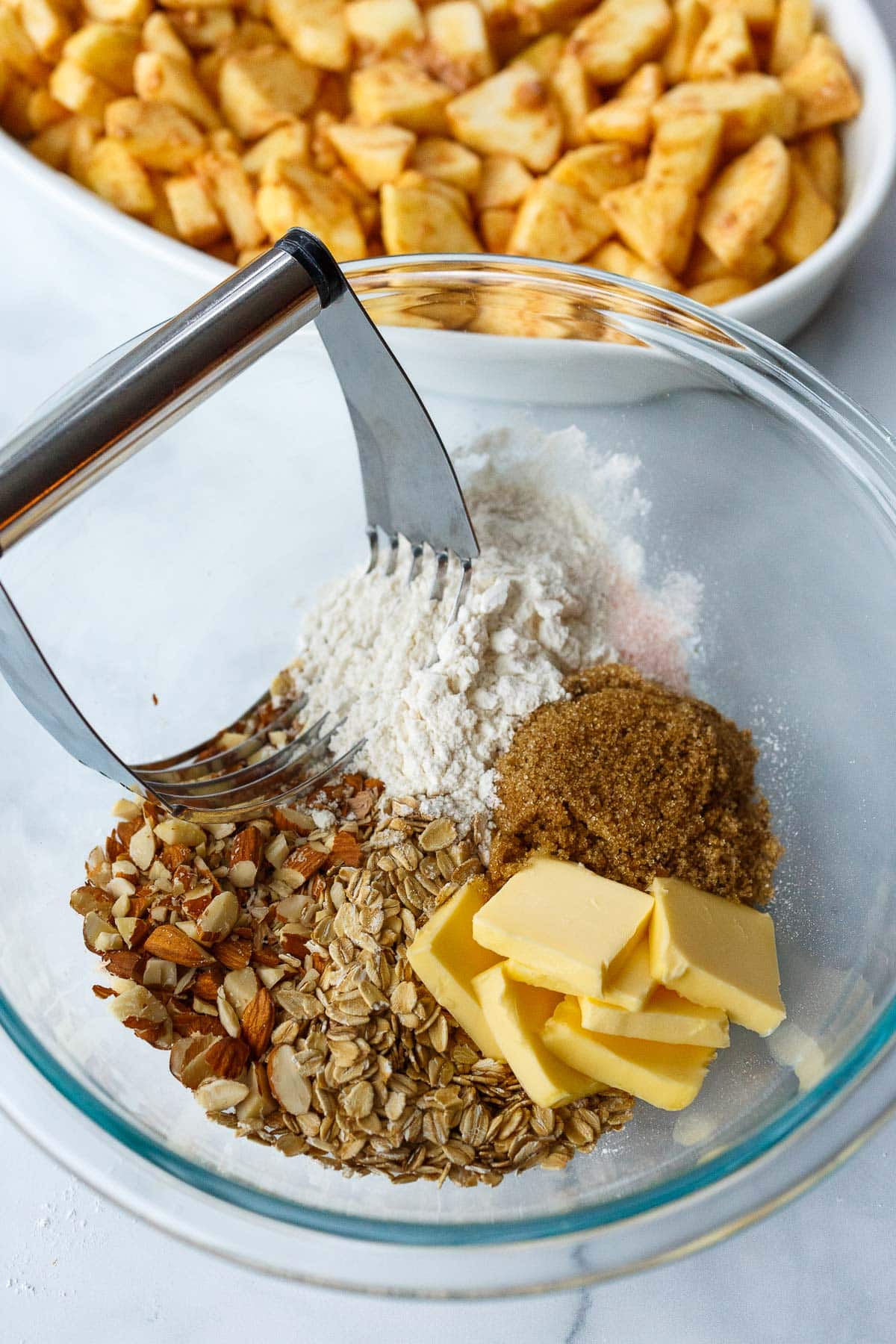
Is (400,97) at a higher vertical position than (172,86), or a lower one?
lower

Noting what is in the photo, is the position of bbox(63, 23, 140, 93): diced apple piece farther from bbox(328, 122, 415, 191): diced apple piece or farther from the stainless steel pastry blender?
the stainless steel pastry blender

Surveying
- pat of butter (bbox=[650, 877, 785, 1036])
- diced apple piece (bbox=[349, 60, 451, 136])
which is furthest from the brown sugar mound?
diced apple piece (bbox=[349, 60, 451, 136])

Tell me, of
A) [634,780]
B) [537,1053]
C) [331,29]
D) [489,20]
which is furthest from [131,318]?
[537,1053]

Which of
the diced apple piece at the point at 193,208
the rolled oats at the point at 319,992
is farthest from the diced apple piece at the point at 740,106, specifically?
the rolled oats at the point at 319,992

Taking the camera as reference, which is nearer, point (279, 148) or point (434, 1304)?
point (434, 1304)

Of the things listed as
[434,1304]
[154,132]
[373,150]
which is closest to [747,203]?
[373,150]

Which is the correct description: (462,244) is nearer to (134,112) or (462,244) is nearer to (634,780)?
(134,112)

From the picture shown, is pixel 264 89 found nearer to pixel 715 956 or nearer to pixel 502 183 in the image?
pixel 502 183
